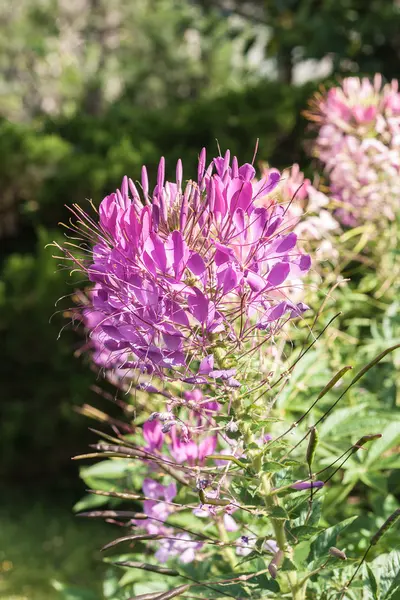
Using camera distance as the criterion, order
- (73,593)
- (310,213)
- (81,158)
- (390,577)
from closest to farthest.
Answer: (390,577)
(73,593)
(310,213)
(81,158)

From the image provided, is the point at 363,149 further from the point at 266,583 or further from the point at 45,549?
the point at 45,549

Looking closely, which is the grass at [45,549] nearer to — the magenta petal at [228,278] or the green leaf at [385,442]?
the green leaf at [385,442]

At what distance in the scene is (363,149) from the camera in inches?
87.8

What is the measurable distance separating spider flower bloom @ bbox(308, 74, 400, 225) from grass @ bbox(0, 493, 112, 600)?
7.47ft

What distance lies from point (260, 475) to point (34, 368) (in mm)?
4049

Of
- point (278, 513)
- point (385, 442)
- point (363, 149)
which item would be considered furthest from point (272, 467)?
point (363, 149)

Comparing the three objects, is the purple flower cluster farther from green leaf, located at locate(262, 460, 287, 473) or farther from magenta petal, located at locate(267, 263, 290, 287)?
magenta petal, located at locate(267, 263, 290, 287)

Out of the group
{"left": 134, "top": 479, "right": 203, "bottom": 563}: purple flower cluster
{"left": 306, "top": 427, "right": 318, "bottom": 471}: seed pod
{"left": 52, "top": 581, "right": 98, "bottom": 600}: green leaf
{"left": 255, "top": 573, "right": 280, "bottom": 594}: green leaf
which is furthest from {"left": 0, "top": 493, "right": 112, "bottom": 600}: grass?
{"left": 306, "top": 427, "right": 318, "bottom": 471}: seed pod

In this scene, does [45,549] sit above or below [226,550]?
below

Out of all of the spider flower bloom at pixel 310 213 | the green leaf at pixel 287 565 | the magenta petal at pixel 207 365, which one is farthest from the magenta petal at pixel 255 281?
the spider flower bloom at pixel 310 213

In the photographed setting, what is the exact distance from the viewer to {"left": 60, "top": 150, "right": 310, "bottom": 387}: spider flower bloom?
39.0 inches

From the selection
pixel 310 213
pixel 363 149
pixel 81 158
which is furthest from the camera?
pixel 81 158

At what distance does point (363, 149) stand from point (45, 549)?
10.9 ft

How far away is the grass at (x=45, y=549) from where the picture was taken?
144 inches
